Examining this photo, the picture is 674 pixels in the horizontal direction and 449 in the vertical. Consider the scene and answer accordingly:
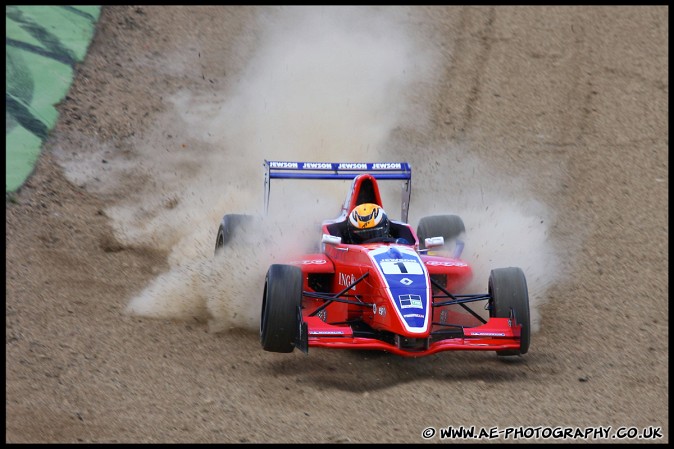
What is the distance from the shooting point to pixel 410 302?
31.4 feet

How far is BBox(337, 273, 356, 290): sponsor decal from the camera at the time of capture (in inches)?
422

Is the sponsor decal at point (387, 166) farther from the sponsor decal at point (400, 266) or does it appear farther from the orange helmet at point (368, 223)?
the sponsor decal at point (400, 266)

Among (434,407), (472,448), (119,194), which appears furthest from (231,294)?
(119,194)

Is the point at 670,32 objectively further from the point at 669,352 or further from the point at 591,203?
the point at 669,352

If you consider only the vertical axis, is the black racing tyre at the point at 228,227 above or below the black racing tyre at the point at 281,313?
above

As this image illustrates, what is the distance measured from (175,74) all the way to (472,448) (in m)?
14.0

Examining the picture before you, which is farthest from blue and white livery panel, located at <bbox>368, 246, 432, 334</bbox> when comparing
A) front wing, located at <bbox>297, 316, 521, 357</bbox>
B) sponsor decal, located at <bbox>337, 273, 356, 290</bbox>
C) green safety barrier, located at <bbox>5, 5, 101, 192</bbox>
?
green safety barrier, located at <bbox>5, 5, 101, 192</bbox>

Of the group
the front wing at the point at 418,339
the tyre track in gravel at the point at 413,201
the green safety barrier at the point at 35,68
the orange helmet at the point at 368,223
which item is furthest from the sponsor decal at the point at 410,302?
the green safety barrier at the point at 35,68

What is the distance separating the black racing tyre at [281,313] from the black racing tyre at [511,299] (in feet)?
6.56

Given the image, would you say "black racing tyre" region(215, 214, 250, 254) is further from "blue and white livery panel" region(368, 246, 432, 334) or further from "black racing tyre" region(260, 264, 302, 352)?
"black racing tyre" region(260, 264, 302, 352)

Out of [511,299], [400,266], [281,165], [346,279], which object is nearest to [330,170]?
[281,165]

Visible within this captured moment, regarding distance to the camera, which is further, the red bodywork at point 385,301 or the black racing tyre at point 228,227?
Answer: the black racing tyre at point 228,227

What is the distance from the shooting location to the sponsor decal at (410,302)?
955 cm

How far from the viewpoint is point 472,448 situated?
7730 mm
